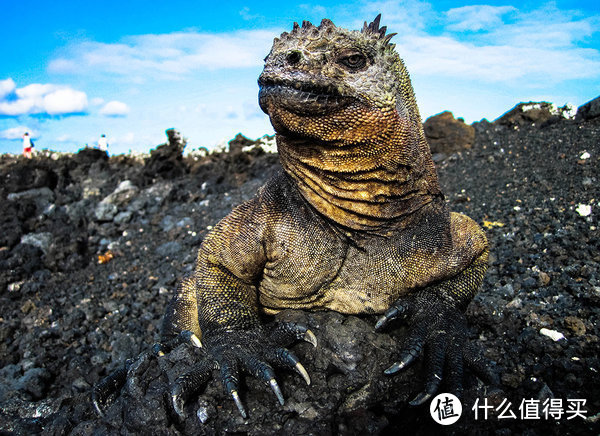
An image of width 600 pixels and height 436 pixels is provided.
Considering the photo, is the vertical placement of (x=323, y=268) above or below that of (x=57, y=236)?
above

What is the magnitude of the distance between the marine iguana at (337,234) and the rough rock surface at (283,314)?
0.53ft

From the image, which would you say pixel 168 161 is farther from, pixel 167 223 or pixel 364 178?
pixel 364 178

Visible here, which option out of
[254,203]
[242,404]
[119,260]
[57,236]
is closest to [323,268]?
[254,203]

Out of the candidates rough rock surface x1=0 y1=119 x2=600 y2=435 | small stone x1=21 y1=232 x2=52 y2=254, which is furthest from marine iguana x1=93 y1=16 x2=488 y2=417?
small stone x1=21 y1=232 x2=52 y2=254

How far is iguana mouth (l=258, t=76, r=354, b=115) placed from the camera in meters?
2.43

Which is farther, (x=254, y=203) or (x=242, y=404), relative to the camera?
(x=254, y=203)

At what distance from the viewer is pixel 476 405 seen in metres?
2.53

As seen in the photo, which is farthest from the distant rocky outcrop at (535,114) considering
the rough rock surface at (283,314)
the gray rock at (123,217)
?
the gray rock at (123,217)

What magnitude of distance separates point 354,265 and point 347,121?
1.03 metres

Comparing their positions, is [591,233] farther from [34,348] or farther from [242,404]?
[34,348]

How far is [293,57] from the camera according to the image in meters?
2.50

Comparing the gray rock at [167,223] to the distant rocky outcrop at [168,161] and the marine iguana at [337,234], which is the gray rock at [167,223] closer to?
the distant rocky outcrop at [168,161]

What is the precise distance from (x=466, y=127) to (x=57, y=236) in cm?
894

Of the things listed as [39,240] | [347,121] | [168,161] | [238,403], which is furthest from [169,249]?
[347,121]
